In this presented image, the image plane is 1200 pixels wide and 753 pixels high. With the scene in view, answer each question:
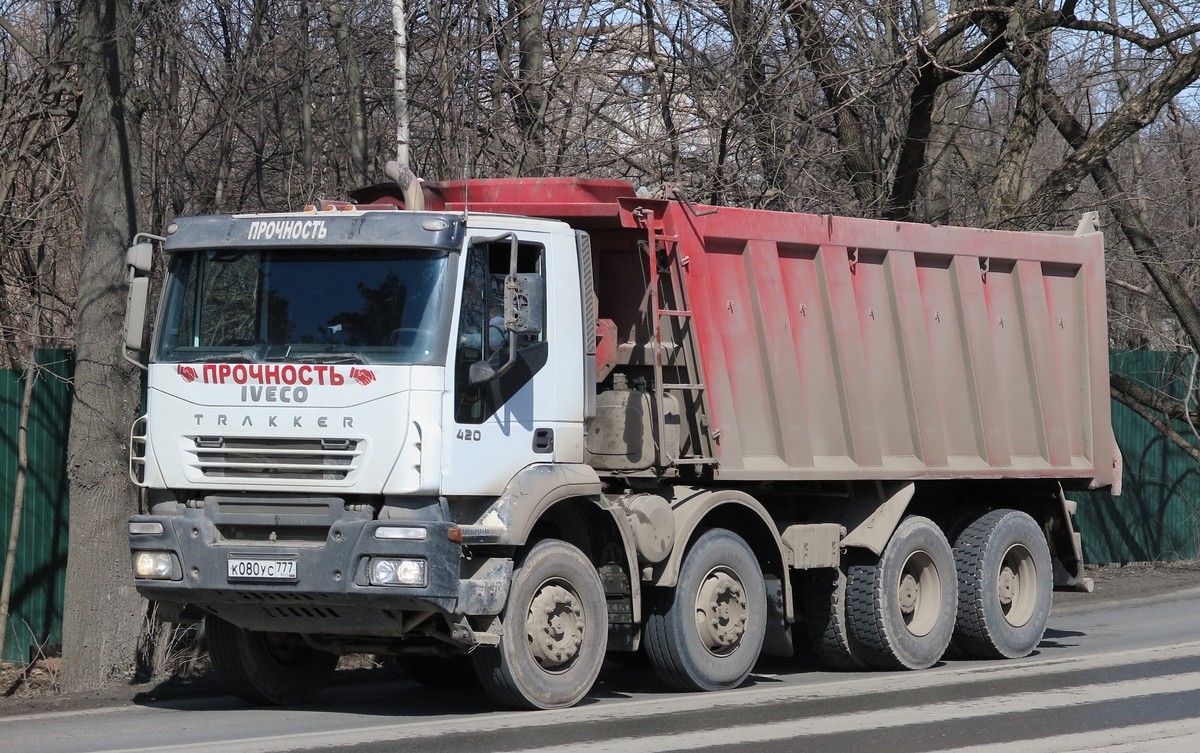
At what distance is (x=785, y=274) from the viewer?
10.6 m

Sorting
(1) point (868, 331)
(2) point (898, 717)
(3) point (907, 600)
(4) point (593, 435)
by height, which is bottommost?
(2) point (898, 717)

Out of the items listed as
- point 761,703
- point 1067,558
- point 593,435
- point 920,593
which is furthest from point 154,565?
point 1067,558

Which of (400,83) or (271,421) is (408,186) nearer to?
(271,421)

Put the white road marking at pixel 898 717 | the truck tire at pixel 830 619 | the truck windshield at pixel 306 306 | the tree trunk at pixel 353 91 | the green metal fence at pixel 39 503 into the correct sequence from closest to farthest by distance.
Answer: the white road marking at pixel 898 717 → the truck windshield at pixel 306 306 → the truck tire at pixel 830 619 → the green metal fence at pixel 39 503 → the tree trunk at pixel 353 91

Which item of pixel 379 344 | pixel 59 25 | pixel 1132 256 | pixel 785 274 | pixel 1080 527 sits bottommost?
pixel 1080 527

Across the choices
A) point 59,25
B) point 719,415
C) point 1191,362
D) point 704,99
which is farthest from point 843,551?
point 1191,362

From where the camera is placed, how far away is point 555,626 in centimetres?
880

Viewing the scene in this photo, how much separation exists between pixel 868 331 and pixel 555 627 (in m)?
3.60

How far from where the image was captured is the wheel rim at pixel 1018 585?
1224 centimetres

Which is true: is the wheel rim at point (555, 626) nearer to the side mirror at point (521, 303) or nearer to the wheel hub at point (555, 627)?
the wheel hub at point (555, 627)

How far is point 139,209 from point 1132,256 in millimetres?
11570

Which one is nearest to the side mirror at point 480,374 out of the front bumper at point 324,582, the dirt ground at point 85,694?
the front bumper at point 324,582

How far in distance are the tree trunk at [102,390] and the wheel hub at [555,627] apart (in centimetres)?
329

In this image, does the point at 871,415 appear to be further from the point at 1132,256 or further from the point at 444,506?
the point at 1132,256
